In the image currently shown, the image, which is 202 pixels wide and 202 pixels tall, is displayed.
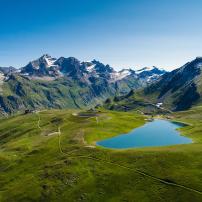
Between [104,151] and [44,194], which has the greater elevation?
[104,151]

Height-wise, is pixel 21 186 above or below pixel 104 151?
below

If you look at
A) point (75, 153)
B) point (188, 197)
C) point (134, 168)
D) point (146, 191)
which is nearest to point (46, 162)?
point (75, 153)

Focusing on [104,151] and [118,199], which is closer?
[118,199]

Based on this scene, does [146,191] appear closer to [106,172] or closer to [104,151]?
[106,172]

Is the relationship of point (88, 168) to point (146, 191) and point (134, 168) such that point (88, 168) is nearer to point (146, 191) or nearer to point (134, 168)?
point (134, 168)

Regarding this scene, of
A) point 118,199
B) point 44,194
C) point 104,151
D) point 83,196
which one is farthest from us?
point 104,151

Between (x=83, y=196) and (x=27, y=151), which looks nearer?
(x=83, y=196)

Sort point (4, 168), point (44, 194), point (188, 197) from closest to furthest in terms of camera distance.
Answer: point (188, 197), point (44, 194), point (4, 168)

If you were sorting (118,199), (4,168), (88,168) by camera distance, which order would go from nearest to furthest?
(118,199), (88,168), (4,168)

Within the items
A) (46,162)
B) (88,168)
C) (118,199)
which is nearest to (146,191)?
(118,199)
